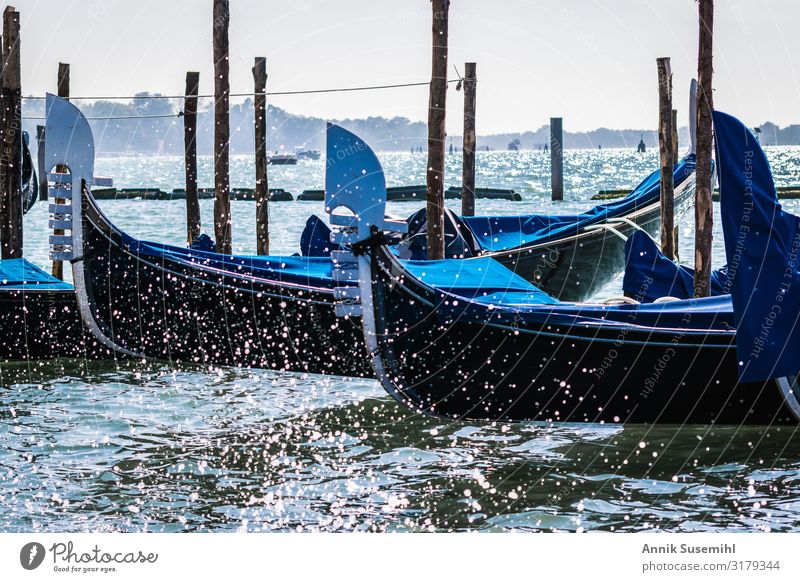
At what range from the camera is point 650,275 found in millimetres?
7820

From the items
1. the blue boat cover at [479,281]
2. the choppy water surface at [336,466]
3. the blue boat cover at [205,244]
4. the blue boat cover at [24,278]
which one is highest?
the blue boat cover at [205,244]

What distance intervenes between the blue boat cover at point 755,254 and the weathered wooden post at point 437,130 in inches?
157

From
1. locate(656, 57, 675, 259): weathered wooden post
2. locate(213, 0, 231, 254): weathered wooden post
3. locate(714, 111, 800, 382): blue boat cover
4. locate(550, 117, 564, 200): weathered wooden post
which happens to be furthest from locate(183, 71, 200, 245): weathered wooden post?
locate(550, 117, 564, 200): weathered wooden post

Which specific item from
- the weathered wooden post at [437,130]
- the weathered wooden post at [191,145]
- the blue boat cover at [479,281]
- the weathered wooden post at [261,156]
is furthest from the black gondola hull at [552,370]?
the weathered wooden post at [261,156]

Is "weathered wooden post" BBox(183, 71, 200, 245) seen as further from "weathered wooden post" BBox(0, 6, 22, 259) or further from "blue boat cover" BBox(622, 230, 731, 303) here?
"blue boat cover" BBox(622, 230, 731, 303)

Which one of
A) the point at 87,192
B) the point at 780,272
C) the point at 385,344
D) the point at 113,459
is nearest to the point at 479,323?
the point at 385,344

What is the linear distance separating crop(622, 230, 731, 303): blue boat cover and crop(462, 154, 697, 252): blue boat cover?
260 cm

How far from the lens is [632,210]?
11.6m

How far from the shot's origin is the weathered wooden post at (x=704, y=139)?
7914 mm

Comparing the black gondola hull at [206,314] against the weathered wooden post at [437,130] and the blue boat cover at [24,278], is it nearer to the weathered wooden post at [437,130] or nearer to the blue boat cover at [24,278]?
the blue boat cover at [24,278]

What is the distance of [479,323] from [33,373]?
3.87m

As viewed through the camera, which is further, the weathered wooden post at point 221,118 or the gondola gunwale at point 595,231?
the weathered wooden post at point 221,118

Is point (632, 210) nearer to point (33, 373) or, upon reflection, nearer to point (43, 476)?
point (33, 373)

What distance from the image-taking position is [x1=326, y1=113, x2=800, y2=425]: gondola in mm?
6230
